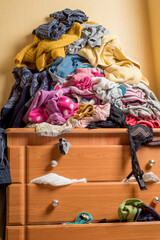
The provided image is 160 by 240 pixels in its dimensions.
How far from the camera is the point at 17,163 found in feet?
4.46

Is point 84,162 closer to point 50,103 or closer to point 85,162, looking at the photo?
point 85,162

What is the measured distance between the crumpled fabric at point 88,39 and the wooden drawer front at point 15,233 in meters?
1.05

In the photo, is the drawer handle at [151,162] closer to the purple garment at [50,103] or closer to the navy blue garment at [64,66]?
the purple garment at [50,103]

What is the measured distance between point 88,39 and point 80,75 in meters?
0.28

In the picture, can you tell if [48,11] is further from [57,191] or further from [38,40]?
[57,191]

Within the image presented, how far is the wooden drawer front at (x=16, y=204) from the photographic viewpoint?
4.31ft

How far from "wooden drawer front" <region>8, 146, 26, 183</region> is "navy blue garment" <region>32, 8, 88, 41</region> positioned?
76 centimetres

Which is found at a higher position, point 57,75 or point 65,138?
point 57,75

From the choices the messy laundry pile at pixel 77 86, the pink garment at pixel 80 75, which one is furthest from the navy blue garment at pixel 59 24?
the pink garment at pixel 80 75

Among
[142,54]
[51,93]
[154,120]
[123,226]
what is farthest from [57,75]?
[123,226]

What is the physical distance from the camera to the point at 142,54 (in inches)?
84.4

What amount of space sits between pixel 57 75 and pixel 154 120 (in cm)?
60

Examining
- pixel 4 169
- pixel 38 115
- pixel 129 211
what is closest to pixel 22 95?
pixel 38 115

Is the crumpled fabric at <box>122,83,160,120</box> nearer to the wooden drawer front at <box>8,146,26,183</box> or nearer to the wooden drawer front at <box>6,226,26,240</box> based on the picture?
the wooden drawer front at <box>8,146,26,183</box>
